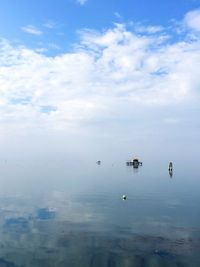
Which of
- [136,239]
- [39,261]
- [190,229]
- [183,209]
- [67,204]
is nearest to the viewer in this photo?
[39,261]

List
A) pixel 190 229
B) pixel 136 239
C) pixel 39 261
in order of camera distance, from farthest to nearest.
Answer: pixel 190 229 → pixel 136 239 → pixel 39 261

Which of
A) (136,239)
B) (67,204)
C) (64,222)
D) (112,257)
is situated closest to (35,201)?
(67,204)

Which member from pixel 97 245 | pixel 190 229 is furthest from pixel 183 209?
pixel 97 245

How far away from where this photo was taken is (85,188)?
465 feet

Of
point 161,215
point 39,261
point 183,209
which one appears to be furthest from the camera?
point 183,209

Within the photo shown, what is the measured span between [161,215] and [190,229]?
52.7 feet

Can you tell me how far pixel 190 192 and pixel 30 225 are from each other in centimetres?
7551

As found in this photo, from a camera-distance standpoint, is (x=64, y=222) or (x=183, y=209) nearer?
(x=64, y=222)

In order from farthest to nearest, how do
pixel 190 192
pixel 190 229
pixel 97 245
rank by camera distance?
pixel 190 192 < pixel 190 229 < pixel 97 245

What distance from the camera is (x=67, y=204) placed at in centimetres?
10412

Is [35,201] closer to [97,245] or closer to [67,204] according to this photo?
[67,204]

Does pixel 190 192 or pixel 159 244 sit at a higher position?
pixel 190 192

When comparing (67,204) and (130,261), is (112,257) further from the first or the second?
(67,204)

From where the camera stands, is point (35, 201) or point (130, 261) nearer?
point (130, 261)
